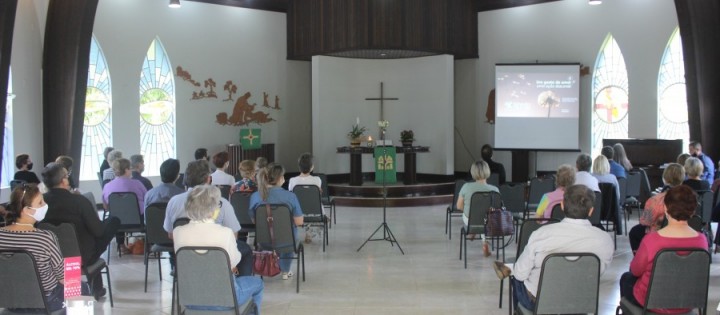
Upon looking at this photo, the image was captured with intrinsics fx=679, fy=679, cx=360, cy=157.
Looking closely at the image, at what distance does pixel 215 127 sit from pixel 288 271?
8.03 metres

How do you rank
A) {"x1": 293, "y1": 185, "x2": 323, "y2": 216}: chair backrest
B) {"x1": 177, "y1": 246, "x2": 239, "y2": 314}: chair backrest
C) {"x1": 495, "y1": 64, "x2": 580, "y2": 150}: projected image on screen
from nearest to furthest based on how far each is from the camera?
{"x1": 177, "y1": 246, "x2": 239, "y2": 314}: chair backrest < {"x1": 293, "y1": 185, "x2": 323, "y2": 216}: chair backrest < {"x1": 495, "y1": 64, "x2": 580, "y2": 150}: projected image on screen

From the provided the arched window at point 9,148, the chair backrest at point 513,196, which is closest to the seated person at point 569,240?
the chair backrest at point 513,196

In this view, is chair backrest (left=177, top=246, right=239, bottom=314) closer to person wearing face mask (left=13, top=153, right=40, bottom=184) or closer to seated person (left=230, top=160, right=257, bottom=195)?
seated person (left=230, top=160, right=257, bottom=195)

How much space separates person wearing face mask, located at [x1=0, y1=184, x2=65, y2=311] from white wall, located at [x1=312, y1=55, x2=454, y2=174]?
10.2 meters

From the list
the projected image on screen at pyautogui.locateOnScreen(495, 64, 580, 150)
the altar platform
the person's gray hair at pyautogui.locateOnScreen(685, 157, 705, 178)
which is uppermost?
the projected image on screen at pyautogui.locateOnScreen(495, 64, 580, 150)

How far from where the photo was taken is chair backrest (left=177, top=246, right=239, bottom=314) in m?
4.01

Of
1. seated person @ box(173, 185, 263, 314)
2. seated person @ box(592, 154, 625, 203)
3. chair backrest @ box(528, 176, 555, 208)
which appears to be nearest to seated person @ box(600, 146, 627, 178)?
chair backrest @ box(528, 176, 555, 208)

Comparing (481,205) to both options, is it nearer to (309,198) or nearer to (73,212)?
(309,198)

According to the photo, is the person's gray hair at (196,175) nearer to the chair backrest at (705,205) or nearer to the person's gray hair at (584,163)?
the person's gray hair at (584,163)

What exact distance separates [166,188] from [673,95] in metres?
9.81

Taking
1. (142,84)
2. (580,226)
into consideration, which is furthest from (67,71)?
(580,226)

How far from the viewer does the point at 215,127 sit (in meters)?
14.1

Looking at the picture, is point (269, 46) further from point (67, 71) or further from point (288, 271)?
point (288, 271)

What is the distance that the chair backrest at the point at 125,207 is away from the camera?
22.8 ft
